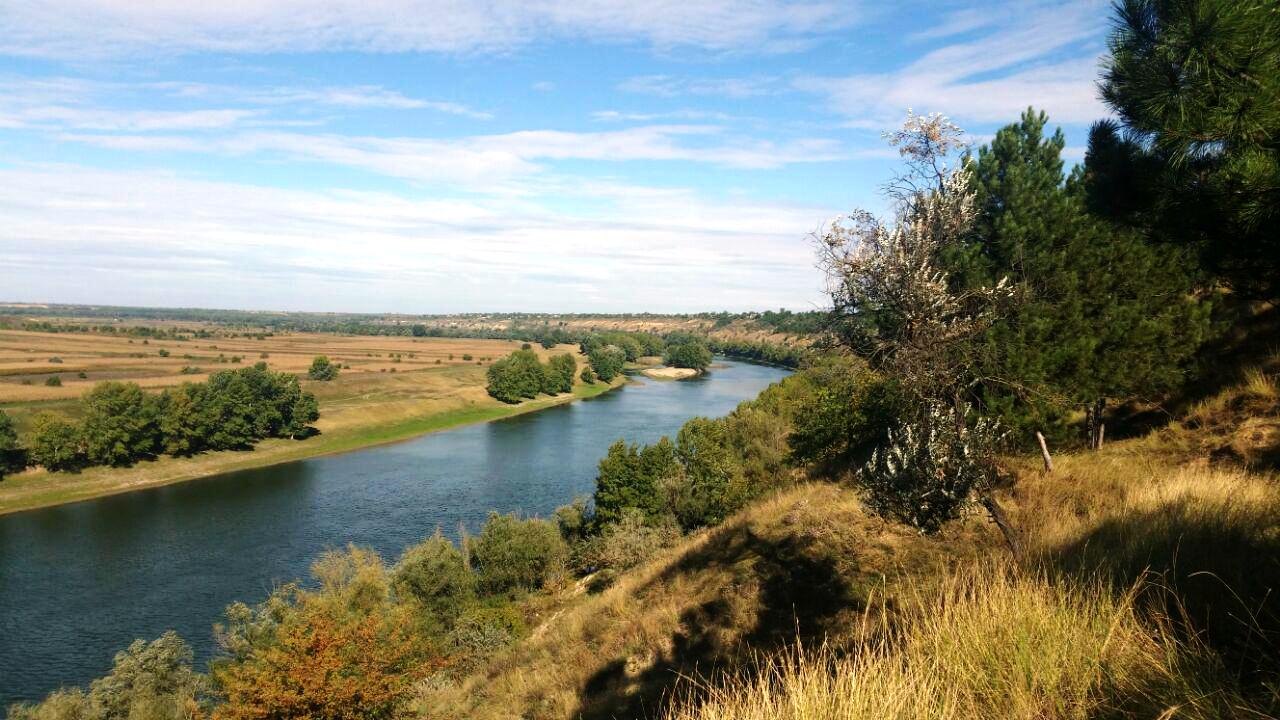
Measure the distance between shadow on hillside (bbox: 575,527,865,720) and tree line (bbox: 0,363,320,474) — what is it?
199 feet

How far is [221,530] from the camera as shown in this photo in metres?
40.5

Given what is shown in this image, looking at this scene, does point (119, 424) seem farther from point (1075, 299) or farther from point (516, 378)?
point (1075, 299)

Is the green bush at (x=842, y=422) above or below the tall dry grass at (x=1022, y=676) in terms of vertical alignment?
below

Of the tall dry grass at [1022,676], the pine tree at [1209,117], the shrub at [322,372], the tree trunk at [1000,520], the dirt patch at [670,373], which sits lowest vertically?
the dirt patch at [670,373]

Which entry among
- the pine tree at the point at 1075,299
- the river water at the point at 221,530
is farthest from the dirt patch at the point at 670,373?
the pine tree at the point at 1075,299

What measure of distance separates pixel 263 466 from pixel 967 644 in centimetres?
6583

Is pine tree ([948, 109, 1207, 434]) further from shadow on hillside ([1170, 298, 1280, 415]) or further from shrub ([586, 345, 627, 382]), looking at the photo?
shrub ([586, 345, 627, 382])

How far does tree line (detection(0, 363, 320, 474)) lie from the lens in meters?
50.8

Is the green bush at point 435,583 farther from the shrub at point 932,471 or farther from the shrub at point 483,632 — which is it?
the shrub at point 932,471

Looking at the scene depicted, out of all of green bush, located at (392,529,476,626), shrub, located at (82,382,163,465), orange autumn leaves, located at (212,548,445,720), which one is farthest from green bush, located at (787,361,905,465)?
shrub, located at (82,382,163,465)

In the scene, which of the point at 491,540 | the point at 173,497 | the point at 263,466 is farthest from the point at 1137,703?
the point at 263,466

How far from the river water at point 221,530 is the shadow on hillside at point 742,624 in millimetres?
24311

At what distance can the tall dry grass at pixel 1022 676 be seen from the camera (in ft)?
11.1

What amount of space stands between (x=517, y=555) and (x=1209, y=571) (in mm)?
27455
